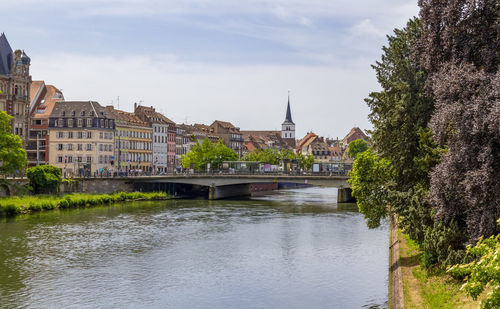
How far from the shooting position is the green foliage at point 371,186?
3725 cm

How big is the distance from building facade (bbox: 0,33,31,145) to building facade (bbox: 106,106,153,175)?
23.3 meters

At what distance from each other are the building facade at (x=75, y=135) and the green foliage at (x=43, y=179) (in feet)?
103

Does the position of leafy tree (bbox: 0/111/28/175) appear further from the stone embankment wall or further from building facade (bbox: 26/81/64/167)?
building facade (bbox: 26/81/64/167)

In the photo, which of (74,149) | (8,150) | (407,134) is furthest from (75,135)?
(407,134)

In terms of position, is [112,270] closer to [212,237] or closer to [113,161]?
[212,237]

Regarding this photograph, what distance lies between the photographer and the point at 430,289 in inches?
984

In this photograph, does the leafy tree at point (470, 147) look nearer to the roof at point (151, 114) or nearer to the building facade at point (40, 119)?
the building facade at point (40, 119)

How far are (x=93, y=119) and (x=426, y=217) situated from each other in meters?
85.0

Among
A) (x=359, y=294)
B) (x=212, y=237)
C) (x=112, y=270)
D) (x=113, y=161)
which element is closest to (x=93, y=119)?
(x=113, y=161)

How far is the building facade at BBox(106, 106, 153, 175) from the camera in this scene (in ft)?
380

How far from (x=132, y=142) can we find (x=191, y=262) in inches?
3371

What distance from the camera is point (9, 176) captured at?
76.1 metres

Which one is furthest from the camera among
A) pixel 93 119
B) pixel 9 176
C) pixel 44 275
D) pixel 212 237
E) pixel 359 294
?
pixel 93 119

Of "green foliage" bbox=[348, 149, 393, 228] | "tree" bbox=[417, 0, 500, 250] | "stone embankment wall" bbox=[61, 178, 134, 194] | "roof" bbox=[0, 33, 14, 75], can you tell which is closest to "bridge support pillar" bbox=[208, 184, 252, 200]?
→ "stone embankment wall" bbox=[61, 178, 134, 194]
